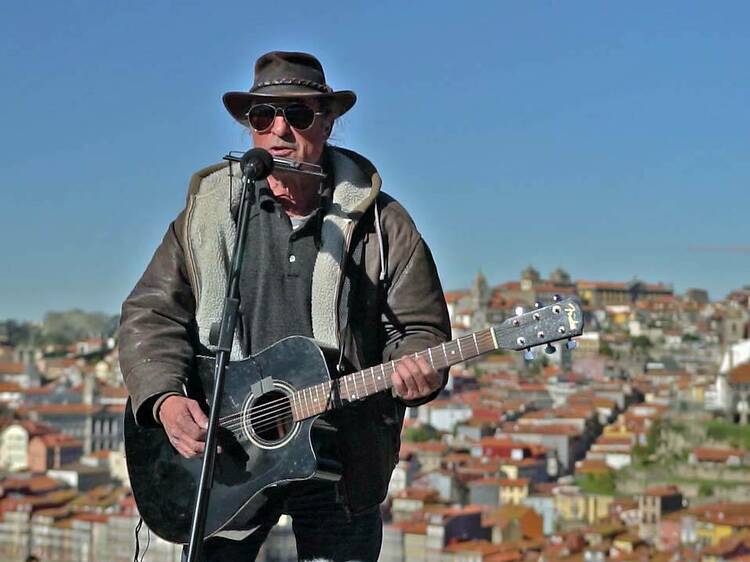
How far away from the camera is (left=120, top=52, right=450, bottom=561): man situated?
7.11 ft

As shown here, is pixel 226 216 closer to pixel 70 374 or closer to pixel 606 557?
pixel 606 557

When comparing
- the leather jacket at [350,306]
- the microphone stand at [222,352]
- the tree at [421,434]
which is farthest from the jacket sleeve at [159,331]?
the tree at [421,434]

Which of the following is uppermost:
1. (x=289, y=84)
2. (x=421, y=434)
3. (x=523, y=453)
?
(x=421, y=434)

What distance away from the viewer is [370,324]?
87.1 inches

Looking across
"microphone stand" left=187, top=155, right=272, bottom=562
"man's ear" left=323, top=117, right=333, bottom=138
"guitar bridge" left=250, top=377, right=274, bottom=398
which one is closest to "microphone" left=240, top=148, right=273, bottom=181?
"microphone stand" left=187, top=155, right=272, bottom=562

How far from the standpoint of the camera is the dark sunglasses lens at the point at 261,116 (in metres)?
2.19

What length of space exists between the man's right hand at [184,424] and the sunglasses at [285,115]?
359 millimetres

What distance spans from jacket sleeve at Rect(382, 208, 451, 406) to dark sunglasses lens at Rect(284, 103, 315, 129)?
0.60ft

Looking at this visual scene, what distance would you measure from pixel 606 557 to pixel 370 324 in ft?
106

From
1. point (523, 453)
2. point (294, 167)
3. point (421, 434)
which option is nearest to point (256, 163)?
point (294, 167)

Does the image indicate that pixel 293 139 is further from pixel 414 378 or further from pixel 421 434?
pixel 421 434

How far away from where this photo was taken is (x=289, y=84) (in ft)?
7.20

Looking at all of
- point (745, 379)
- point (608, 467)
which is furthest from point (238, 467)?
point (745, 379)

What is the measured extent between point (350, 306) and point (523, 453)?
45.0m
